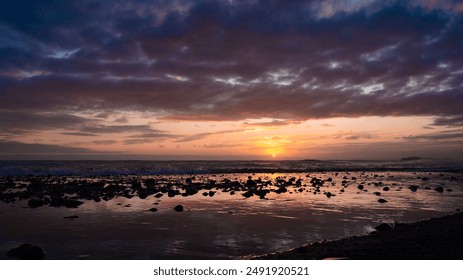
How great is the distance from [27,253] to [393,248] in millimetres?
9662

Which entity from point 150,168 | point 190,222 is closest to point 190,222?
point 190,222

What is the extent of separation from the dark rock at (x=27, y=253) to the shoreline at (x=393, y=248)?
18.4 feet

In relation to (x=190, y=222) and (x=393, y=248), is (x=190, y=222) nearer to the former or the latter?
(x=190, y=222)

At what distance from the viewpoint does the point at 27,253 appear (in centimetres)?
887

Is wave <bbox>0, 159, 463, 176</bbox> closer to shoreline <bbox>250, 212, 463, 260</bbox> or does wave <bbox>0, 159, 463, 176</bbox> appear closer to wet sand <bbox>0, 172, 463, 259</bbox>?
wet sand <bbox>0, 172, 463, 259</bbox>

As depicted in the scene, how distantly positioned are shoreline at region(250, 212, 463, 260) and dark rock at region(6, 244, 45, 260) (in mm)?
5618

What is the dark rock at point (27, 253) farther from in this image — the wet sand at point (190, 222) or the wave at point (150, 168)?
the wave at point (150, 168)

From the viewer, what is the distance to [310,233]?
11.8 metres

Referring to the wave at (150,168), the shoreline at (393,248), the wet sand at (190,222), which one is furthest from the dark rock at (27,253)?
the wave at (150,168)

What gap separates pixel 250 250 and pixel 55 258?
5.35m

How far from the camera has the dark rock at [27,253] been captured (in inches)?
348

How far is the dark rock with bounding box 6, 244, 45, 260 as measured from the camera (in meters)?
8.83

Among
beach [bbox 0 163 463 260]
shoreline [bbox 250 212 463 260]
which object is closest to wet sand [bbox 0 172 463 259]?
beach [bbox 0 163 463 260]
